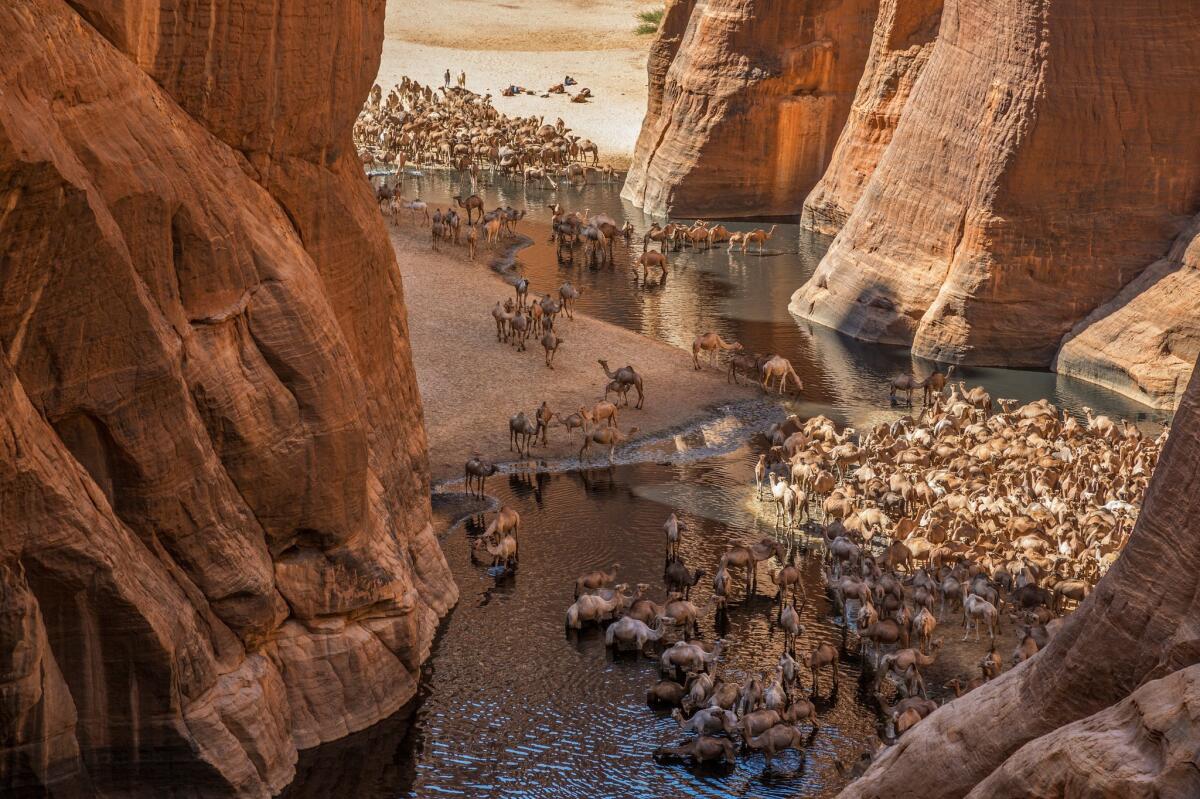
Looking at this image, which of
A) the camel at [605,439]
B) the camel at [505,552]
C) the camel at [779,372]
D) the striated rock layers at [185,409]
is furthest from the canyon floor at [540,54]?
the striated rock layers at [185,409]

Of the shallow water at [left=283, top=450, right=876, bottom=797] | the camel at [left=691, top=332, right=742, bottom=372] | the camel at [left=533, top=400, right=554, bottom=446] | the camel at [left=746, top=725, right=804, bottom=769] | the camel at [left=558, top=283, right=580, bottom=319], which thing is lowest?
the shallow water at [left=283, top=450, right=876, bottom=797]

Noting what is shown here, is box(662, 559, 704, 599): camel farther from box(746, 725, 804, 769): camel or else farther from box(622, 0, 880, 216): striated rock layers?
box(622, 0, 880, 216): striated rock layers

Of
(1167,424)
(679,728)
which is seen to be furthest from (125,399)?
(1167,424)

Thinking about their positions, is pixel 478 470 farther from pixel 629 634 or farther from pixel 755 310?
pixel 755 310

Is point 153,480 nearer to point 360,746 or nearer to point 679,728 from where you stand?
point 360,746

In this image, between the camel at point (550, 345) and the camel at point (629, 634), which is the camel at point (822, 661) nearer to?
the camel at point (629, 634)

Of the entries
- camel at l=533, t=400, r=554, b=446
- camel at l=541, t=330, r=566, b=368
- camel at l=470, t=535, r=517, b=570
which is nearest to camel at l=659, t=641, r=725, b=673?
camel at l=470, t=535, r=517, b=570
